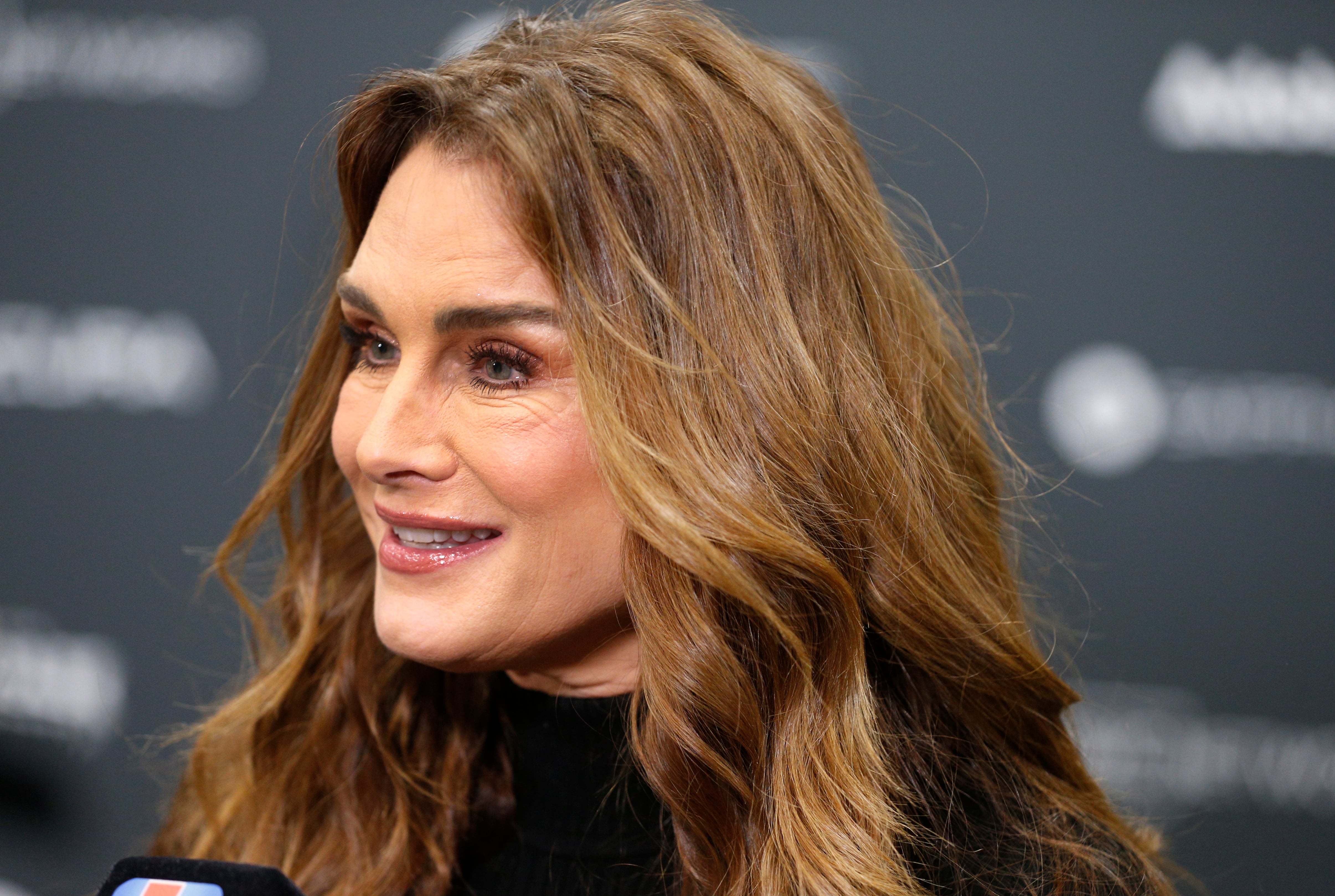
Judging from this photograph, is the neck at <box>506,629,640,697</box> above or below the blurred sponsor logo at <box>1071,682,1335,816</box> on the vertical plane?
above

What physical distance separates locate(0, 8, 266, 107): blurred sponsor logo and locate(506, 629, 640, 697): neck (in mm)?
1138

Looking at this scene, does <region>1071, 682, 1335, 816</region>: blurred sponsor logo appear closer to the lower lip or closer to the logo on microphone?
the lower lip

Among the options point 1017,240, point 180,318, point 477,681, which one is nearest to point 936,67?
point 1017,240

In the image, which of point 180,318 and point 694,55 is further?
point 180,318

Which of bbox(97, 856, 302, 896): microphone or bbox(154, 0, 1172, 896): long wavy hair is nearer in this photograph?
bbox(97, 856, 302, 896): microphone

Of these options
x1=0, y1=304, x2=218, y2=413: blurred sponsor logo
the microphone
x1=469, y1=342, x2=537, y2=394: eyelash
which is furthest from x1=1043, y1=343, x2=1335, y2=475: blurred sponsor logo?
x1=0, y1=304, x2=218, y2=413: blurred sponsor logo

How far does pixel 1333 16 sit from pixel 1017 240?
1.59ft

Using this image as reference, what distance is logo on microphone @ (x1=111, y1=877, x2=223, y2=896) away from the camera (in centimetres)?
70

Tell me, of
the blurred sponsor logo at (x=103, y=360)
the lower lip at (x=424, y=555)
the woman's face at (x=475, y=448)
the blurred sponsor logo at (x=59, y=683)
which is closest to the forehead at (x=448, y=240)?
the woman's face at (x=475, y=448)

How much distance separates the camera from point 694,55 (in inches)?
37.3

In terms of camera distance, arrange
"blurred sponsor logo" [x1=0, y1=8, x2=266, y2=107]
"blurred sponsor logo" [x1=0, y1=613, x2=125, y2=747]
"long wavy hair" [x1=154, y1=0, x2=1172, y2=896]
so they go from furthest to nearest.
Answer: "blurred sponsor logo" [x1=0, y1=613, x2=125, y2=747] < "blurred sponsor logo" [x1=0, y1=8, x2=266, y2=107] < "long wavy hair" [x1=154, y1=0, x2=1172, y2=896]

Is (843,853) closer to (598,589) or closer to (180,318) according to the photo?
(598,589)

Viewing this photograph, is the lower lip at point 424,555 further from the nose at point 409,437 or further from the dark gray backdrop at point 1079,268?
the dark gray backdrop at point 1079,268

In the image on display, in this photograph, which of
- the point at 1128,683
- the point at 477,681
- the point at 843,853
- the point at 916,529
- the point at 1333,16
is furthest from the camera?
the point at 1128,683
